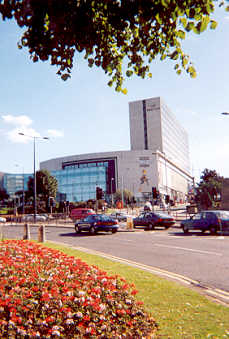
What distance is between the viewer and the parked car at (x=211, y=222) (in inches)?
822

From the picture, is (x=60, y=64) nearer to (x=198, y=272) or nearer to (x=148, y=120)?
(x=198, y=272)

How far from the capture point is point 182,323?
15.4ft

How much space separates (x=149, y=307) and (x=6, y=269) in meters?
2.74

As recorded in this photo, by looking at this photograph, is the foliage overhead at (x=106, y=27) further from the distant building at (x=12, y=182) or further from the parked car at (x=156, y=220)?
the distant building at (x=12, y=182)

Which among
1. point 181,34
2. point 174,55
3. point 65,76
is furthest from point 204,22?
point 65,76

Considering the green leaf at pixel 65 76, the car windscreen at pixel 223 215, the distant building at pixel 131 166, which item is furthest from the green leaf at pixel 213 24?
the distant building at pixel 131 166

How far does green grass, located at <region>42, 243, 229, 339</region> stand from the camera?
4.37 meters

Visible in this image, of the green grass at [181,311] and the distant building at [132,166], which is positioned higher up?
the distant building at [132,166]

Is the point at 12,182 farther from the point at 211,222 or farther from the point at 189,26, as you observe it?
the point at 189,26

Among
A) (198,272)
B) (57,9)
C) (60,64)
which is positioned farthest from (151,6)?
(198,272)

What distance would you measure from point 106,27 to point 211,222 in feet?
62.5

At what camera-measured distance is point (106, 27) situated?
4.23 m

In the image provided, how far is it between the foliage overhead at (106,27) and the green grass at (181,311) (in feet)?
12.1

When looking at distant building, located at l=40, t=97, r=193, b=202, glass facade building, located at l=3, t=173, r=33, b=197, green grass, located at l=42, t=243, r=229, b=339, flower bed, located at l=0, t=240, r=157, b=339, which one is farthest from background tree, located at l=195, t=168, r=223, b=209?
glass facade building, located at l=3, t=173, r=33, b=197
